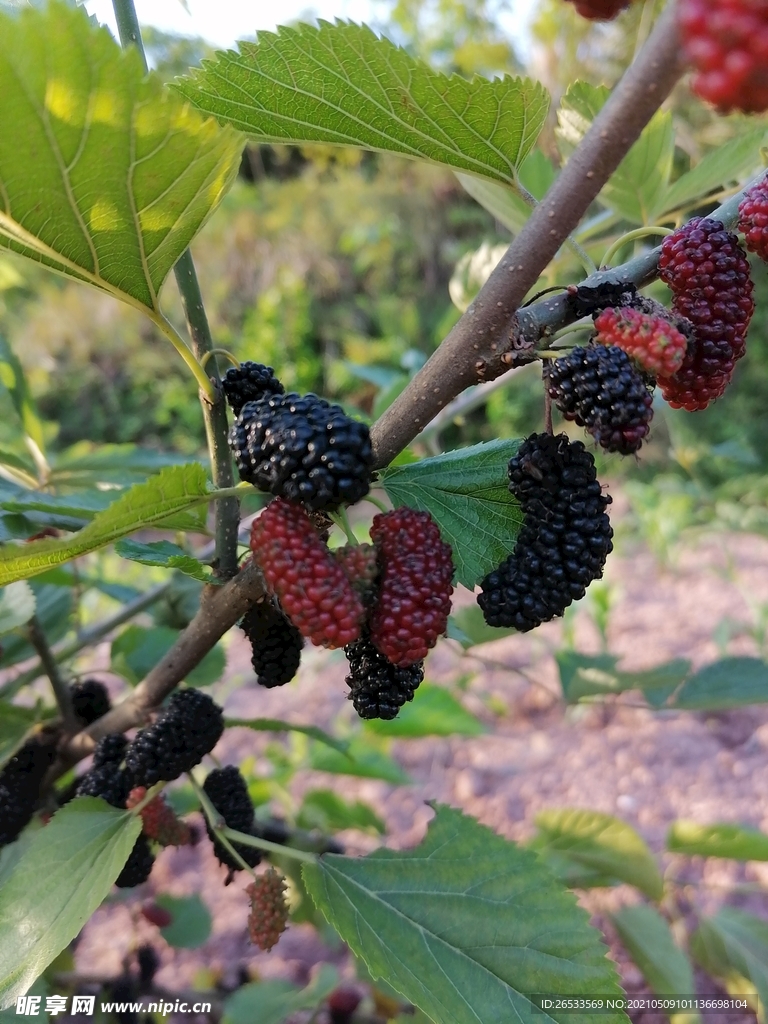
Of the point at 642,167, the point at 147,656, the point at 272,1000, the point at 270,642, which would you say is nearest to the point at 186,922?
the point at 272,1000

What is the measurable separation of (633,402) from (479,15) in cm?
764

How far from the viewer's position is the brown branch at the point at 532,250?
0.32 meters

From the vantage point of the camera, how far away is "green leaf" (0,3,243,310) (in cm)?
35

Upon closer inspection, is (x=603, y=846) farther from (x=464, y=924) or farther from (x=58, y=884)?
(x=58, y=884)

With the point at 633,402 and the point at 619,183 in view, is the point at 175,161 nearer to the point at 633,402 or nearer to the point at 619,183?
the point at 633,402

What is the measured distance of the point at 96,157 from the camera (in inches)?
15.2

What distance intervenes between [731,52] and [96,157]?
0.31m

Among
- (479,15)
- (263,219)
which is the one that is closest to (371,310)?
(263,219)

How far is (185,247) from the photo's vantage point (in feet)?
1.49

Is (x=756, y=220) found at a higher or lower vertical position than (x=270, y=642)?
higher

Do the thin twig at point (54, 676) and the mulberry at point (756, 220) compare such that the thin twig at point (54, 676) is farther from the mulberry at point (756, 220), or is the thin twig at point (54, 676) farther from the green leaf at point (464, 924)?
the mulberry at point (756, 220)

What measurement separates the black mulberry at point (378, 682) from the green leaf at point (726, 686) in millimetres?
694

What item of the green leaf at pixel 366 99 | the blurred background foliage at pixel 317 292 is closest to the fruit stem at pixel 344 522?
the green leaf at pixel 366 99

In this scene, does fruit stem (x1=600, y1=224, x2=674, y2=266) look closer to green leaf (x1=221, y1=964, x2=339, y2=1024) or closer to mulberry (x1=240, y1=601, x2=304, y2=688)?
mulberry (x1=240, y1=601, x2=304, y2=688)
